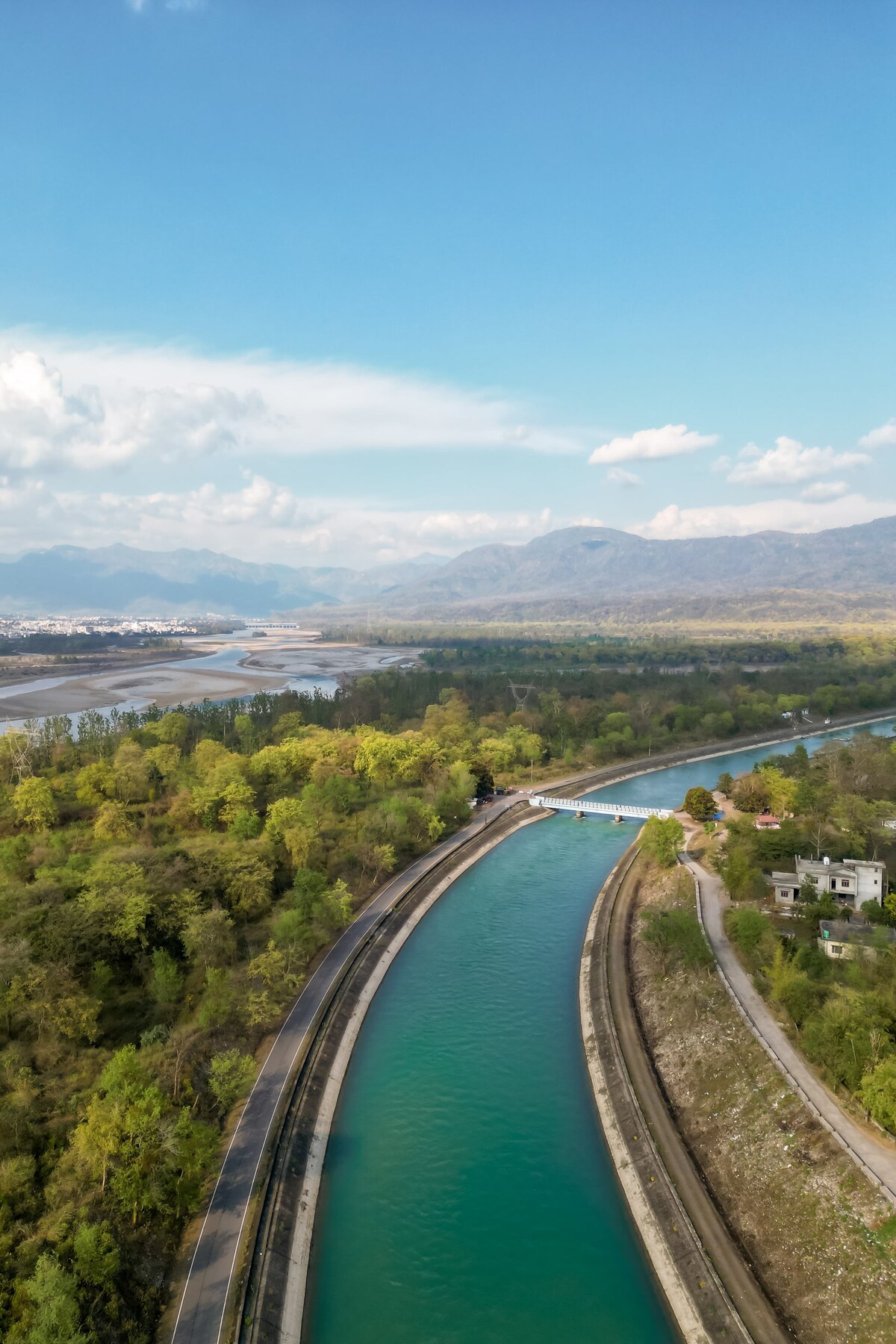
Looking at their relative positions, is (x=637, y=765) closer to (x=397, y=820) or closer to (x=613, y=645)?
(x=397, y=820)

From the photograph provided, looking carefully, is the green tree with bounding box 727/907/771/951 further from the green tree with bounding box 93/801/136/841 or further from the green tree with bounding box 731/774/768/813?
the green tree with bounding box 93/801/136/841

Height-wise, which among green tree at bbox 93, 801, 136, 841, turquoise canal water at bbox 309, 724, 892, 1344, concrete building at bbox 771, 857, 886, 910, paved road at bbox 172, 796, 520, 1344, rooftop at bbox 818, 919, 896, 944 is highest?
green tree at bbox 93, 801, 136, 841

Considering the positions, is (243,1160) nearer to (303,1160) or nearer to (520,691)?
(303,1160)

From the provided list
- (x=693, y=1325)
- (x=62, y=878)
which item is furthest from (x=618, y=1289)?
(x=62, y=878)

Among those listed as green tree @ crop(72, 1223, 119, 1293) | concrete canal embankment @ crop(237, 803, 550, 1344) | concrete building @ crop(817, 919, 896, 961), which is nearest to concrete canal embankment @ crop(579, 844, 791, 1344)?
concrete building @ crop(817, 919, 896, 961)

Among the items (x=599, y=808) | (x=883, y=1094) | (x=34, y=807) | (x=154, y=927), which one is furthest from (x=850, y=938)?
(x=34, y=807)

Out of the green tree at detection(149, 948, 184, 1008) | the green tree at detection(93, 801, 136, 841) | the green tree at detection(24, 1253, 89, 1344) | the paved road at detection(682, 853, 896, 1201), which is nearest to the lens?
the green tree at detection(24, 1253, 89, 1344)
